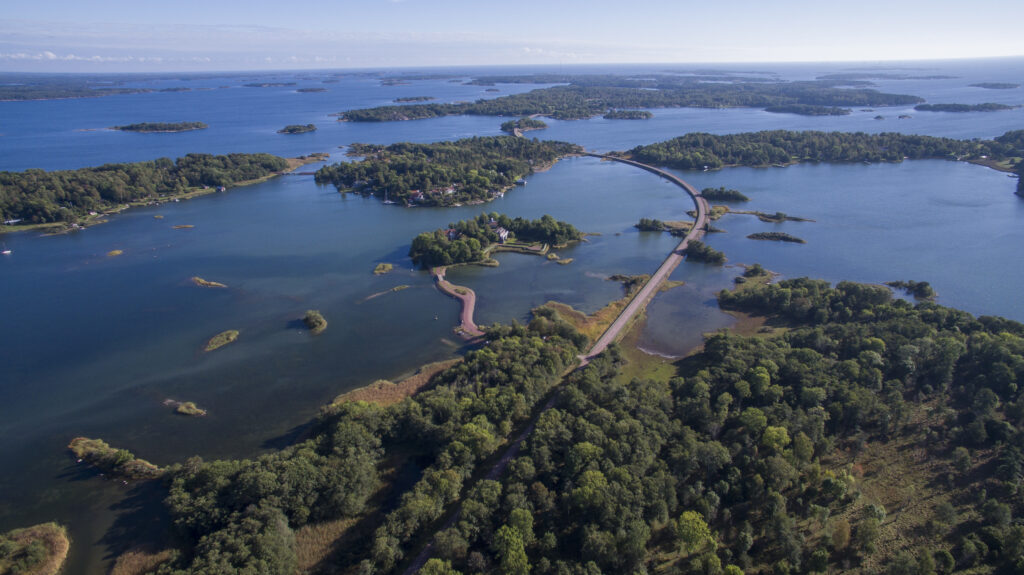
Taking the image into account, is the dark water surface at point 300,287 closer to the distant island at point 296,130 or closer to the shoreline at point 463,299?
the shoreline at point 463,299

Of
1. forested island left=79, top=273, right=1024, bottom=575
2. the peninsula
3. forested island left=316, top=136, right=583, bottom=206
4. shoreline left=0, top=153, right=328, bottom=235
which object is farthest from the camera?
forested island left=316, top=136, right=583, bottom=206

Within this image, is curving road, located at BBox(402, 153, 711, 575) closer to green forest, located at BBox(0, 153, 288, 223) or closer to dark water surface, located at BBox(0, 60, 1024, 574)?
dark water surface, located at BBox(0, 60, 1024, 574)

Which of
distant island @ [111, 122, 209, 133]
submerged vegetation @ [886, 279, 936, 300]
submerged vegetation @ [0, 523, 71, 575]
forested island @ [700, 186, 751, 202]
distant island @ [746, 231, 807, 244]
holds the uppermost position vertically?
distant island @ [111, 122, 209, 133]

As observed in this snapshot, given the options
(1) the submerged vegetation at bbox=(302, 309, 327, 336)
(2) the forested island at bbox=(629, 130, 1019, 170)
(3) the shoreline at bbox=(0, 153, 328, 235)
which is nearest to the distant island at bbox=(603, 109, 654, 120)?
(2) the forested island at bbox=(629, 130, 1019, 170)

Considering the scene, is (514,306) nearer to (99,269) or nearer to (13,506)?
(13,506)

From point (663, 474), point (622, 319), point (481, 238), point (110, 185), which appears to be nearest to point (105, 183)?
point (110, 185)
